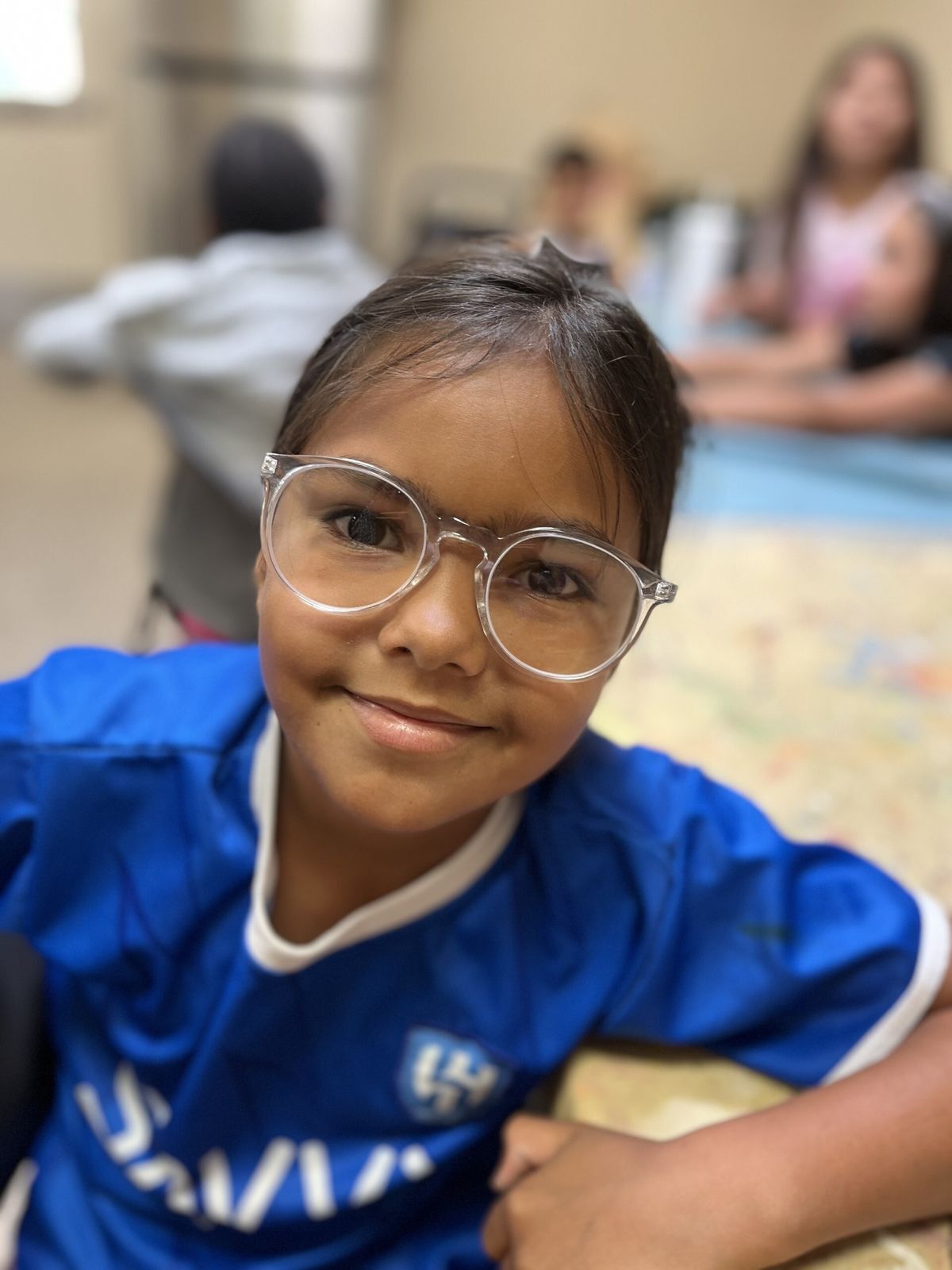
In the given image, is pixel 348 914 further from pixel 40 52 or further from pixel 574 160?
pixel 40 52

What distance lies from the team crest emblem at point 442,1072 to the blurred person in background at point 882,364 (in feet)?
4.94

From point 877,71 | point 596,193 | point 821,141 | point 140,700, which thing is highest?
point 877,71

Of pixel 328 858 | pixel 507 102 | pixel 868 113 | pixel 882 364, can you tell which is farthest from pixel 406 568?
pixel 507 102

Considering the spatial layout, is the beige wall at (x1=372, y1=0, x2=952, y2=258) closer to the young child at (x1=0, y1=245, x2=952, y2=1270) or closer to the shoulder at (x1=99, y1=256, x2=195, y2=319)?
the shoulder at (x1=99, y1=256, x2=195, y2=319)

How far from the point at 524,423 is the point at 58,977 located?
20.2 inches

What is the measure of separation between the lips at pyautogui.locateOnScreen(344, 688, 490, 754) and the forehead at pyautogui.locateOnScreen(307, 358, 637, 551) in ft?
0.33

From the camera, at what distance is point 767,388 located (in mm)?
2113

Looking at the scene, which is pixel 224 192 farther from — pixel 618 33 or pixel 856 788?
pixel 618 33

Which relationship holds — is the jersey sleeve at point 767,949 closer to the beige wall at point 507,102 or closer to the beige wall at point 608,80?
the beige wall at point 507,102

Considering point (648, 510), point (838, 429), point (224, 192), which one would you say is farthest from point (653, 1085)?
point (838, 429)

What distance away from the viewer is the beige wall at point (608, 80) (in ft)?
11.6

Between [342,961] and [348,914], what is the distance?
3 centimetres

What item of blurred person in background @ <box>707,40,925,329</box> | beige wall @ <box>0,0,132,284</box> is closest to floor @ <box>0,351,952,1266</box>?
blurred person in background @ <box>707,40,925,329</box>

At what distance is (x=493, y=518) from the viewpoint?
1.63 ft
